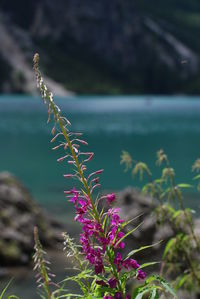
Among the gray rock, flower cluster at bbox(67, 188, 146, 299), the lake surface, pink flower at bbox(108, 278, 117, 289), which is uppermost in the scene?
the lake surface

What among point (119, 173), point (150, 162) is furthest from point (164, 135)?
point (119, 173)

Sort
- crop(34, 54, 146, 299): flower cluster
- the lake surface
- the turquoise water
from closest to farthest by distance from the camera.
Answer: crop(34, 54, 146, 299): flower cluster → the lake surface → the turquoise water

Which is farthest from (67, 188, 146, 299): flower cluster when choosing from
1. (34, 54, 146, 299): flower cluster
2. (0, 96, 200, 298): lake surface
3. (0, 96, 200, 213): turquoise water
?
(0, 96, 200, 213): turquoise water

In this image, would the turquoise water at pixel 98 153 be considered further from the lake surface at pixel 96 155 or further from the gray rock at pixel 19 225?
→ the gray rock at pixel 19 225

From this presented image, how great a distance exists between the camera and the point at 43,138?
82.1 metres

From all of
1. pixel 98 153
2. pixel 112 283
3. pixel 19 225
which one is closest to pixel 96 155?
pixel 98 153

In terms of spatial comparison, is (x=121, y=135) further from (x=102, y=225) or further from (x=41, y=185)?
(x=102, y=225)

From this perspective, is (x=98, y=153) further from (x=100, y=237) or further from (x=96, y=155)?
(x=100, y=237)

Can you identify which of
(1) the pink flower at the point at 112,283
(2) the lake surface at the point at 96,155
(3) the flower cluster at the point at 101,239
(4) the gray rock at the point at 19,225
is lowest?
(4) the gray rock at the point at 19,225

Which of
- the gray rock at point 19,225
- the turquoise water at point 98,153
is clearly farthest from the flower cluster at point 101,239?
the turquoise water at point 98,153

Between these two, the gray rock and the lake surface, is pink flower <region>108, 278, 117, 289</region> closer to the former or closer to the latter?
the lake surface

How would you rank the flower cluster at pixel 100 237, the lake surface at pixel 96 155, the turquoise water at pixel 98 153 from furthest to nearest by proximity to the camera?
the turquoise water at pixel 98 153, the lake surface at pixel 96 155, the flower cluster at pixel 100 237

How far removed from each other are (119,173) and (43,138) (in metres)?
36.5

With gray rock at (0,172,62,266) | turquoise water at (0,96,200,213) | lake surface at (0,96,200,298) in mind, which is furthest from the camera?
turquoise water at (0,96,200,213)
